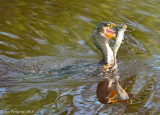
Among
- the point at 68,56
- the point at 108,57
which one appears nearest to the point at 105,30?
the point at 108,57

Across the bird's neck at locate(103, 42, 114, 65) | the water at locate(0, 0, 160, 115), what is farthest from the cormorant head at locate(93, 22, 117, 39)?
the water at locate(0, 0, 160, 115)

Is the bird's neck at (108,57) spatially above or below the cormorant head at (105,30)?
below

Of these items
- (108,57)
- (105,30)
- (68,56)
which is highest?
(105,30)

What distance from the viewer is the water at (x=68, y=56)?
5.08 metres

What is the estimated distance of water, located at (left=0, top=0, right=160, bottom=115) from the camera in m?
5.08

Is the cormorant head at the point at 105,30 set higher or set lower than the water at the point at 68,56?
higher

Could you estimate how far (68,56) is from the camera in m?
7.80

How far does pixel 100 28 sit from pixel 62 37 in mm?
2001

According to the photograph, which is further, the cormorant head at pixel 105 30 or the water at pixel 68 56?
the cormorant head at pixel 105 30

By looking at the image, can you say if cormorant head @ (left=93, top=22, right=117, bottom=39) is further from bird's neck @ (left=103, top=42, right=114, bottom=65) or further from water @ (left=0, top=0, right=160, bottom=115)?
water @ (left=0, top=0, right=160, bottom=115)

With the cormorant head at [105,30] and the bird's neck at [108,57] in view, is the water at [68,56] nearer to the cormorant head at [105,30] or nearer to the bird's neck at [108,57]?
the bird's neck at [108,57]

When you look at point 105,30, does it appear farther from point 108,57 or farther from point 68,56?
point 68,56

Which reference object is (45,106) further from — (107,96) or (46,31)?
(46,31)

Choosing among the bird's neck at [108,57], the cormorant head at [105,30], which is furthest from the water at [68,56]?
the cormorant head at [105,30]
